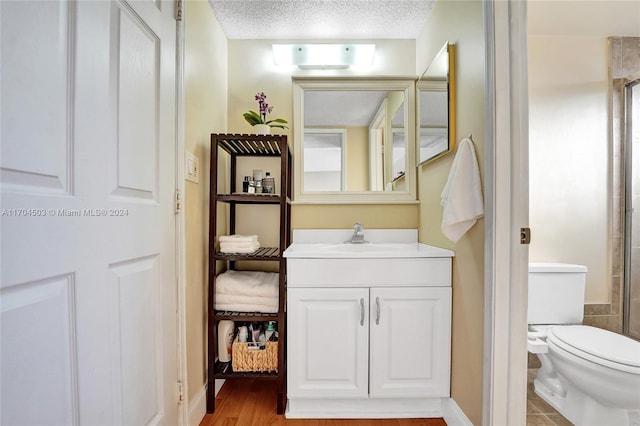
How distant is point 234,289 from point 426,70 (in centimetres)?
167

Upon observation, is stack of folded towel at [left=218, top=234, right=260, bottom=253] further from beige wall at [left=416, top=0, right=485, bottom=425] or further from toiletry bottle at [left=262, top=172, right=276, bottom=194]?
beige wall at [left=416, top=0, right=485, bottom=425]

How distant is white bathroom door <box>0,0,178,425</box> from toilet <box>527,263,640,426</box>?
1865 mm

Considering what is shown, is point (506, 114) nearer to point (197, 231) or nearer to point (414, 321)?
point (414, 321)

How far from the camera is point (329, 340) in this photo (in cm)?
145

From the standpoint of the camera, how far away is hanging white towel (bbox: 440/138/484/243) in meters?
1.19

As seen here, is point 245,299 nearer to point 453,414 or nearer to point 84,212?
point 84,212

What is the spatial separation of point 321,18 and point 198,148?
1109 millimetres

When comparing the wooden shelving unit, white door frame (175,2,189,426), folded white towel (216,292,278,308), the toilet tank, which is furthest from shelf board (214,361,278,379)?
the toilet tank

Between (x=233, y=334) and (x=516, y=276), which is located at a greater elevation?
(x=516, y=276)

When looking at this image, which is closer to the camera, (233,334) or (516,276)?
(516,276)

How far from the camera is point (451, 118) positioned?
144cm

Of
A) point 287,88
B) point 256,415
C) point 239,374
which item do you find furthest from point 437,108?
point 256,415

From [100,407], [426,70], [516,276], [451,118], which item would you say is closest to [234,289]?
[100,407]

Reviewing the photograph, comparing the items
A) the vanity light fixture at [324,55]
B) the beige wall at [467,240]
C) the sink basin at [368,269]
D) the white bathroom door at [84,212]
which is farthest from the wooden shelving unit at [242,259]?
the beige wall at [467,240]
